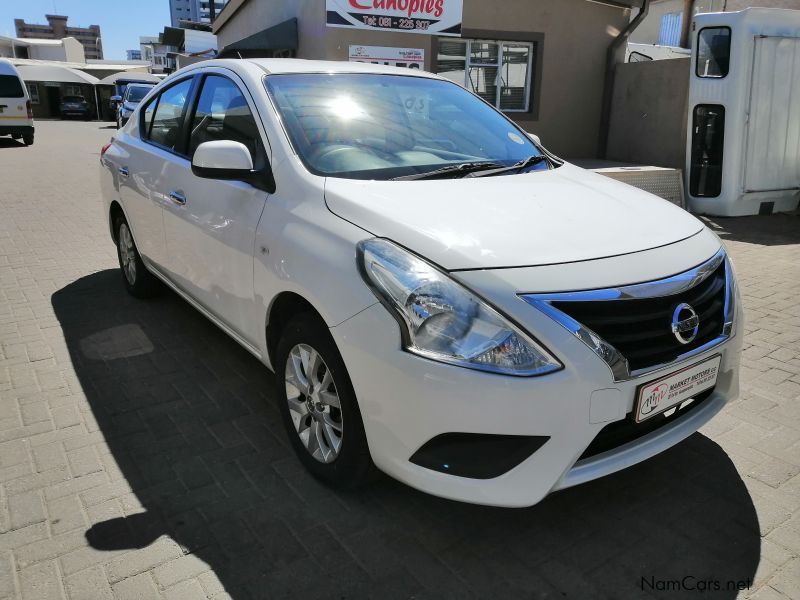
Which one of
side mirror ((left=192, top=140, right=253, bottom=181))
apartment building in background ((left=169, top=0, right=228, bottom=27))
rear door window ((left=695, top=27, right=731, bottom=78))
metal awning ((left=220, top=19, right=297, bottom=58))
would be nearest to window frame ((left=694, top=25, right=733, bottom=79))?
rear door window ((left=695, top=27, right=731, bottom=78))

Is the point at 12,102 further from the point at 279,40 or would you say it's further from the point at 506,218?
the point at 506,218

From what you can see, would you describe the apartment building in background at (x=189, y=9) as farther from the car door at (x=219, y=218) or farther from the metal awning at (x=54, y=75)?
the car door at (x=219, y=218)

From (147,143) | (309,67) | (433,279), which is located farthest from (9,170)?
(433,279)

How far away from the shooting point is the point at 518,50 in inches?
498

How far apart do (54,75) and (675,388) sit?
157ft

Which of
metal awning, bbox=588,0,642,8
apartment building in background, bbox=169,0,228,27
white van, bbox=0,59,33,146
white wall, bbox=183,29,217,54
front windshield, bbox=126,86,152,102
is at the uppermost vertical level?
apartment building in background, bbox=169,0,228,27

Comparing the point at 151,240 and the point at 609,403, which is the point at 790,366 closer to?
the point at 609,403

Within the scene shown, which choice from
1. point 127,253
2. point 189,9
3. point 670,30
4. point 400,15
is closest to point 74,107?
point 670,30

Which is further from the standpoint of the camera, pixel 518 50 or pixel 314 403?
pixel 518 50

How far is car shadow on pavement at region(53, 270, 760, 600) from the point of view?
228 cm

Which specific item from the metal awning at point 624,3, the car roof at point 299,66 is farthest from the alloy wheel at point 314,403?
the metal awning at point 624,3

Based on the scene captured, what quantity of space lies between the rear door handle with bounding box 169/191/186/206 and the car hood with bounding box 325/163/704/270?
52.5 inches

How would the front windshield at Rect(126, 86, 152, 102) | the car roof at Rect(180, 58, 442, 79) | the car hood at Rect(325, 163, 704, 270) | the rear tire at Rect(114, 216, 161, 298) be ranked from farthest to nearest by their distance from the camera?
the front windshield at Rect(126, 86, 152, 102), the rear tire at Rect(114, 216, 161, 298), the car roof at Rect(180, 58, 442, 79), the car hood at Rect(325, 163, 704, 270)

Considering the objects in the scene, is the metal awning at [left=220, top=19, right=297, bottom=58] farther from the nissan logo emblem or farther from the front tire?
the nissan logo emblem
